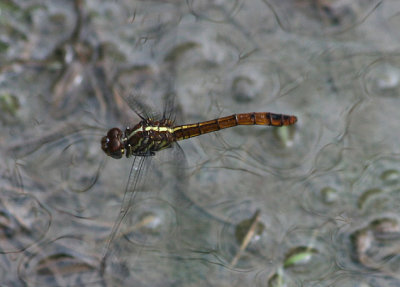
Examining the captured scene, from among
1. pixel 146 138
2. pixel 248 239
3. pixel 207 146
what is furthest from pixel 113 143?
pixel 248 239

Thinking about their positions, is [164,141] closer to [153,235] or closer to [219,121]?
[219,121]

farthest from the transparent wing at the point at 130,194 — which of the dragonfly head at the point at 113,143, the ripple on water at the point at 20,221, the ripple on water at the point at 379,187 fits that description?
the ripple on water at the point at 379,187

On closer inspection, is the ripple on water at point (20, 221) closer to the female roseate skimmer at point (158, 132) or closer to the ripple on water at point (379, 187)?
the female roseate skimmer at point (158, 132)

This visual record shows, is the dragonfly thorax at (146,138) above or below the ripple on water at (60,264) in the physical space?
above

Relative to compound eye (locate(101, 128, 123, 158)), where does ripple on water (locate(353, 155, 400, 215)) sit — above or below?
above

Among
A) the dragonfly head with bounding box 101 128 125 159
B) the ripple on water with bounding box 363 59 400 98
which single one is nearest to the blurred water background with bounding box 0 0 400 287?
the ripple on water with bounding box 363 59 400 98

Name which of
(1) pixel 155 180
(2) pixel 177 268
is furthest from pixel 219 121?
(2) pixel 177 268

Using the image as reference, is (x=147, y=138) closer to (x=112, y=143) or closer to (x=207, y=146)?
(x=112, y=143)

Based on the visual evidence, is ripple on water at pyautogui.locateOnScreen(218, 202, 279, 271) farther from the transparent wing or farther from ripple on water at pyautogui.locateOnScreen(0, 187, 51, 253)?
ripple on water at pyautogui.locateOnScreen(0, 187, 51, 253)
